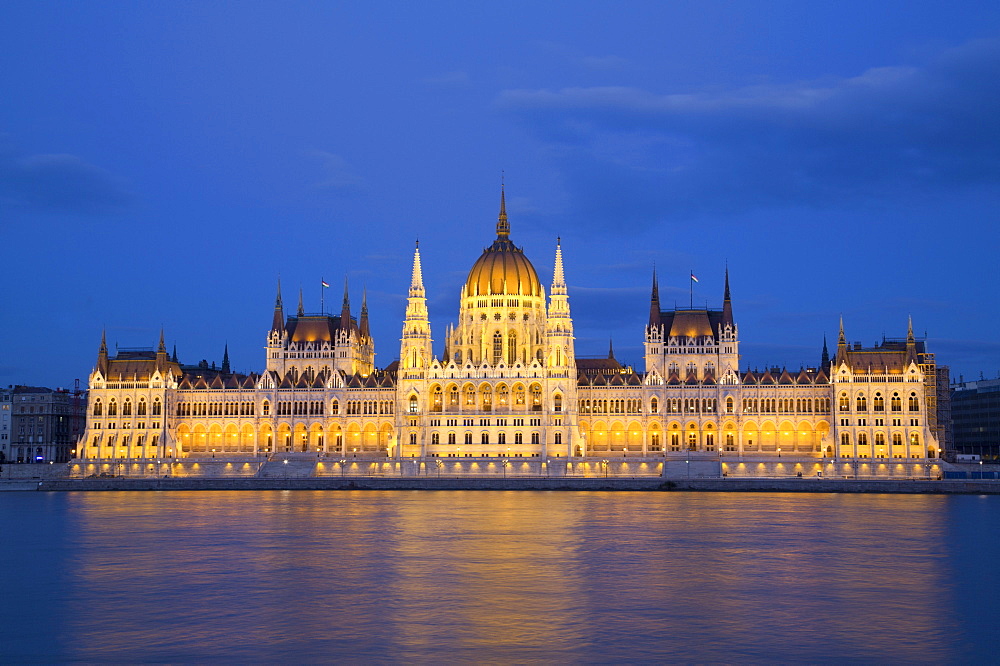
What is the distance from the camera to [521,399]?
117625 millimetres

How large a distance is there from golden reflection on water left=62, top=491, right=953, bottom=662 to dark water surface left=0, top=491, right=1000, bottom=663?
0.11 metres

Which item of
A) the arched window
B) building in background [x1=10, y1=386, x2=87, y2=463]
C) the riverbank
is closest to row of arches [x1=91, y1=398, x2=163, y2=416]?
building in background [x1=10, y1=386, x2=87, y2=463]

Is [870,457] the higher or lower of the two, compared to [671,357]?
lower

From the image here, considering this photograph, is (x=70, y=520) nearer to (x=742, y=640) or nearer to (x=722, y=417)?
(x=742, y=640)

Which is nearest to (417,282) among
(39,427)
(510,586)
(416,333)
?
(416,333)

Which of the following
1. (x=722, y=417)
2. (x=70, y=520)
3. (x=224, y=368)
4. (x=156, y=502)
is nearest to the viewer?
(x=70, y=520)

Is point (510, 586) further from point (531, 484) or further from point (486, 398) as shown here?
point (486, 398)

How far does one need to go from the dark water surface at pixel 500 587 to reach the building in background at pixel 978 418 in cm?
8844

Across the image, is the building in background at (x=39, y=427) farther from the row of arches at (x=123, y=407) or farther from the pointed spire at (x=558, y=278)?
the pointed spire at (x=558, y=278)

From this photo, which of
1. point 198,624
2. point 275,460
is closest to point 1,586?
point 198,624

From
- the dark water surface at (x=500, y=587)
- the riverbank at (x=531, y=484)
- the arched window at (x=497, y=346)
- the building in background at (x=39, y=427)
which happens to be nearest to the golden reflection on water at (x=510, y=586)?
the dark water surface at (x=500, y=587)

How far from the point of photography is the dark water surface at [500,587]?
30016mm

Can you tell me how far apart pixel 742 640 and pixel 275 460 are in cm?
8950

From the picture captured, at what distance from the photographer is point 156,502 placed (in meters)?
83.6
